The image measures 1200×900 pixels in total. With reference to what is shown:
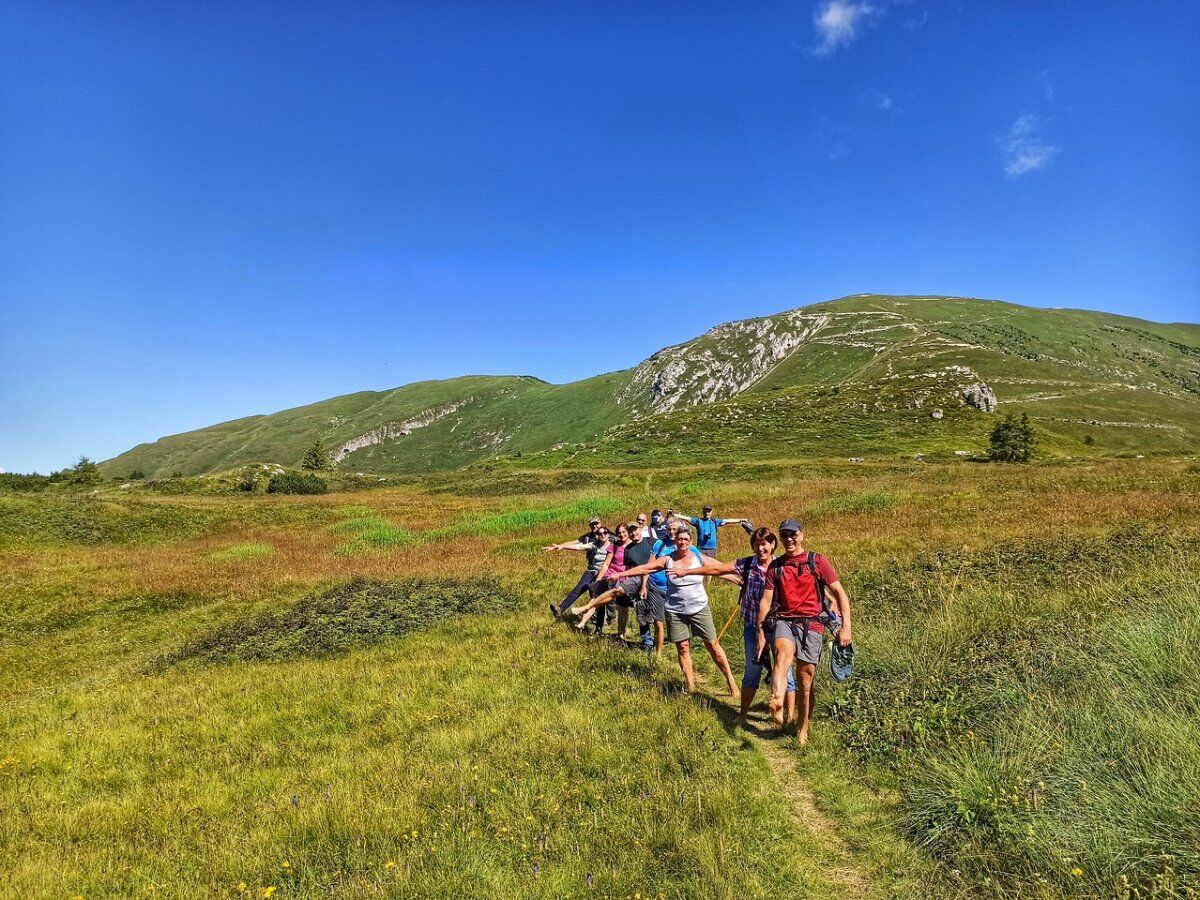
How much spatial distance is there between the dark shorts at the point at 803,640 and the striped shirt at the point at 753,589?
0.56 meters

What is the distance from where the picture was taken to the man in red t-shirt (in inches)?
247

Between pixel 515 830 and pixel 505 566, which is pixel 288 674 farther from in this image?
pixel 505 566

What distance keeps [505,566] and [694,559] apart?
1217 cm

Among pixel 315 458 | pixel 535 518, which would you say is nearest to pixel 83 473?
pixel 315 458

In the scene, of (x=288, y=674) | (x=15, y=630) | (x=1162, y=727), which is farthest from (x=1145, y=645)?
(x=15, y=630)

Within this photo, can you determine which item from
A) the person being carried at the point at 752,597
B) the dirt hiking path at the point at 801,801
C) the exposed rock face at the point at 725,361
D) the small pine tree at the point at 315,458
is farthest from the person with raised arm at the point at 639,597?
the exposed rock face at the point at 725,361

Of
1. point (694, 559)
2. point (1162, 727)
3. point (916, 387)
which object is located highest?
point (916, 387)

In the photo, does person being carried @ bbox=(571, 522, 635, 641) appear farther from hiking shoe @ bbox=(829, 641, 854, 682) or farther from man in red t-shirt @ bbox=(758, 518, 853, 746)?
hiking shoe @ bbox=(829, 641, 854, 682)

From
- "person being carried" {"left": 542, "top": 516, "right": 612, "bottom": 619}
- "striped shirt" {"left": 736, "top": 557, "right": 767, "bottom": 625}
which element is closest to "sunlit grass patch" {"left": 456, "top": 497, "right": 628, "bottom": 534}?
"person being carried" {"left": 542, "top": 516, "right": 612, "bottom": 619}

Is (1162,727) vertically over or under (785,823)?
over

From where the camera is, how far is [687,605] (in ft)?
25.3

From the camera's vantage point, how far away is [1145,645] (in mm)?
5781

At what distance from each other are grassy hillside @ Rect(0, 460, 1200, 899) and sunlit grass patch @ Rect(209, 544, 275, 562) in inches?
339

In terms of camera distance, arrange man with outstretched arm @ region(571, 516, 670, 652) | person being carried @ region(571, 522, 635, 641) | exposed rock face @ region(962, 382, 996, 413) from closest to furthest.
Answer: man with outstretched arm @ region(571, 516, 670, 652), person being carried @ region(571, 522, 635, 641), exposed rock face @ region(962, 382, 996, 413)
